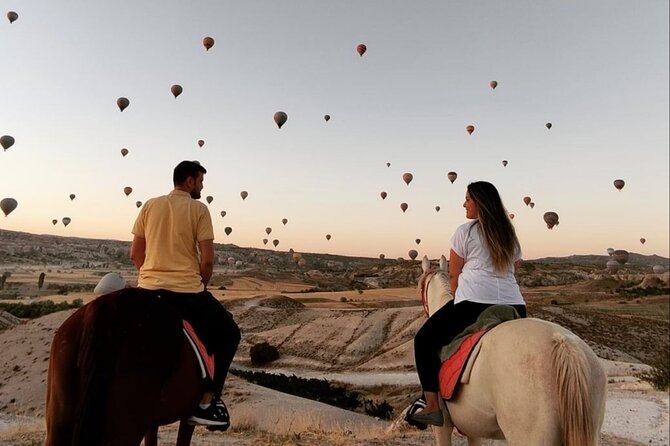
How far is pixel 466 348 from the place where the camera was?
445cm

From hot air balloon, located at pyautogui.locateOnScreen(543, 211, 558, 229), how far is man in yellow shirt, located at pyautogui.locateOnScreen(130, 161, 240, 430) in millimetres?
60590

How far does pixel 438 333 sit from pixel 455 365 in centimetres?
53

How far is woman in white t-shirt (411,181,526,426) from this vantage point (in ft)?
15.5

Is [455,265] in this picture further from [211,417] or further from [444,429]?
[211,417]

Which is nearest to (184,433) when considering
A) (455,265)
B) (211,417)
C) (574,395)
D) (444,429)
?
(211,417)

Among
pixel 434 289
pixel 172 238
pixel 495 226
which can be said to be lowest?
pixel 434 289

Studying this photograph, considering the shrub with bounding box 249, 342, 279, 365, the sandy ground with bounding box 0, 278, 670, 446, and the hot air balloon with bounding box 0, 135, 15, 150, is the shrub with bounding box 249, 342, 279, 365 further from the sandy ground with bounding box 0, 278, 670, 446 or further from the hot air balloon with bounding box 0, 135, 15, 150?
the hot air balloon with bounding box 0, 135, 15, 150

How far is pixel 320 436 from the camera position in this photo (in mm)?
9875

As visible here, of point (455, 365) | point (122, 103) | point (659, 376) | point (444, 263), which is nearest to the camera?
point (455, 365)

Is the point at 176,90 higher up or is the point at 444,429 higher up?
the point at 176,90

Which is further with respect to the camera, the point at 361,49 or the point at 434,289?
the point at 361,49

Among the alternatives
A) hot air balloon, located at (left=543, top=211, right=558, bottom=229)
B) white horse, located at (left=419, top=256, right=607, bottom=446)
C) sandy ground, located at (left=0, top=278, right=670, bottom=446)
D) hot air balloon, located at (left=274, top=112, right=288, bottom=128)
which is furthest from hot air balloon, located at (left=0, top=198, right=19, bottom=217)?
hot air balloon, located at (left=543, top=211, right=558, bottom=229)

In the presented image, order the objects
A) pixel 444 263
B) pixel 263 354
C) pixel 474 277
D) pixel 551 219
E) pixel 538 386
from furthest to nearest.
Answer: pixel 551 219 → pixel 263 354 → pixel 444 263 → pixel 474 277 → pixel 538 386

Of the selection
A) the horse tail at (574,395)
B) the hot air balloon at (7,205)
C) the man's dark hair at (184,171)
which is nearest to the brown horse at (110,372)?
the man's dark hair at (184,171)
